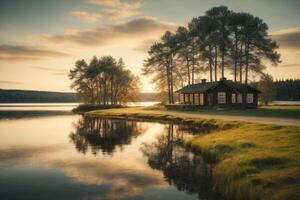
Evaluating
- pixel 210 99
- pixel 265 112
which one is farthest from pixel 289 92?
pixel 265 112

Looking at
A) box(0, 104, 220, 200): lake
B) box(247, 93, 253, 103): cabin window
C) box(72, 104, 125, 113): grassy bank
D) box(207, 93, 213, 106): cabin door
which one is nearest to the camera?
box(0, 104, 220, 200): lake

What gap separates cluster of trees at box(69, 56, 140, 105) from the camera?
104 meters

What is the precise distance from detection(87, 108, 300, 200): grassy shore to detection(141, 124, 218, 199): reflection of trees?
2.31 feet

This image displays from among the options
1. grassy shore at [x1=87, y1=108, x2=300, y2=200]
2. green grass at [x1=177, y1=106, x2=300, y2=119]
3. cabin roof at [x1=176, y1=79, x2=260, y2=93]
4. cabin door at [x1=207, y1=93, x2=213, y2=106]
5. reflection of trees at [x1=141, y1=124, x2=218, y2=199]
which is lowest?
reflection of trees at [x1=141, y1=124, x2=218, y2=199]

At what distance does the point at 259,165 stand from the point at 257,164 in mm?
150

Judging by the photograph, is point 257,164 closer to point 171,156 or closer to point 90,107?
point 171,156

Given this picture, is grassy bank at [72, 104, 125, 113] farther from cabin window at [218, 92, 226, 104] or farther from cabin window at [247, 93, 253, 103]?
cabin window at [247, 93, 253, 103]

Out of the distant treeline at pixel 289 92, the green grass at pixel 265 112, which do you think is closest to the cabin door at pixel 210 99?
the green grass at pixel 265 112

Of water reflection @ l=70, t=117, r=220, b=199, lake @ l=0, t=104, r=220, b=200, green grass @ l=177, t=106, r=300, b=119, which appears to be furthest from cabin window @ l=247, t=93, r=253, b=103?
lake @ l=0, t=104, r=220, b=200

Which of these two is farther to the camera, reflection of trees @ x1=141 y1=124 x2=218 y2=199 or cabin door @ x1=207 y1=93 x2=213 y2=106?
cabin door @ x1=207 y1=93 x2=213 y2=106

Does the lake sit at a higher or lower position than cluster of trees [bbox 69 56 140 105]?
lower

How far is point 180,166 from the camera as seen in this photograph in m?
19.5

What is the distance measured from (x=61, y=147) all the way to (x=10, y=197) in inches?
574

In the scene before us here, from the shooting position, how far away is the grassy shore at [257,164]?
478 inches
